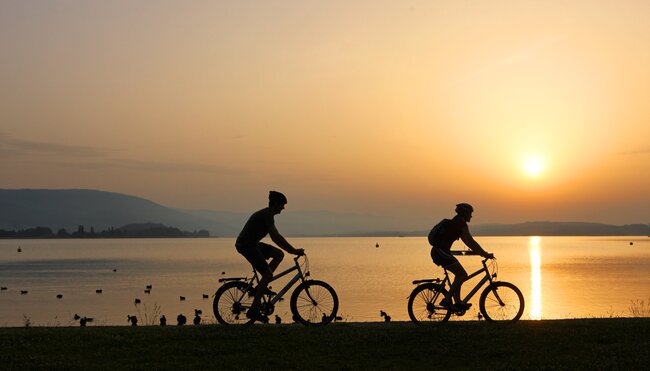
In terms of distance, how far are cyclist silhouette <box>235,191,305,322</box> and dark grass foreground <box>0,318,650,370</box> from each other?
742 mm

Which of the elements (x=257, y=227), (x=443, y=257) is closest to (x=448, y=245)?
(x=443, y=257)

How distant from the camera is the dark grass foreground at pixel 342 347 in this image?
1170 centimetres

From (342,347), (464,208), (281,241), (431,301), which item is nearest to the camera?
(342,347)

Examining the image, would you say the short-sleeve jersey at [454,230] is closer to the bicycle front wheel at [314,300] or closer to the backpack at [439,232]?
the backpack at [439,232]

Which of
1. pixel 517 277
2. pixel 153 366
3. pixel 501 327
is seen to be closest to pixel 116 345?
pixel 153 366

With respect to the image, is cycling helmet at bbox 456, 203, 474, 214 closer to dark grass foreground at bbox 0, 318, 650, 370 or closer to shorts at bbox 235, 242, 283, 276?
dark grass foreground at bbox 0, 318, 650, 370

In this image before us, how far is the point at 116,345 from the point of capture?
1336 cm

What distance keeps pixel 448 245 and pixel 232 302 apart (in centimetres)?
466

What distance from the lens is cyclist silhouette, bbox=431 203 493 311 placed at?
15.1 meters

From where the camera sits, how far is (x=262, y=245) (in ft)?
49.0

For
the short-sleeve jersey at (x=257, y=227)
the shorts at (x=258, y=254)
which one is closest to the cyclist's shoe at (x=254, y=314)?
the shorts at (x=258, y=254)

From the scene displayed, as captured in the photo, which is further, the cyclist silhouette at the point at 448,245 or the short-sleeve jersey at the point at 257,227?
the cyclist silhouette at the point at 448,245

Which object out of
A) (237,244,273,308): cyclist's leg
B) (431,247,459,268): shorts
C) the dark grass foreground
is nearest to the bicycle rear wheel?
the dark grass foreground

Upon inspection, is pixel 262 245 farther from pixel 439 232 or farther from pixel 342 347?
pixel 439 232
